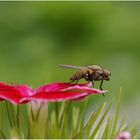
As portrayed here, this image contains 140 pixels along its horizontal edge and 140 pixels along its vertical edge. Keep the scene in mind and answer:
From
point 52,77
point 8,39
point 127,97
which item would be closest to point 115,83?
point 127,97

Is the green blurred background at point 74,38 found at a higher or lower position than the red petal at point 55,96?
lower

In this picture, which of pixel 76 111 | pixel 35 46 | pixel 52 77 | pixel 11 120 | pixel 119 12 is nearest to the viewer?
pixel 11 120

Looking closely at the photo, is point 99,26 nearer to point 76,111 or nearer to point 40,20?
point 40,20

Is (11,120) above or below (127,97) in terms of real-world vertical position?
above

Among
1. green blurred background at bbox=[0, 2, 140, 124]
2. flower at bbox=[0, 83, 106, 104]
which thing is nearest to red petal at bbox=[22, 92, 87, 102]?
flower at bbox=[0, 83, 106, 104]

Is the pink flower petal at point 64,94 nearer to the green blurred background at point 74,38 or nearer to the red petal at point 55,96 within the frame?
the red petal at point 55,96

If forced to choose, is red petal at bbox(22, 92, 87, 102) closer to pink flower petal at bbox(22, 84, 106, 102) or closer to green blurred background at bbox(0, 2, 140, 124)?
pink flower petal at bbox(22, 84, 106, 102)

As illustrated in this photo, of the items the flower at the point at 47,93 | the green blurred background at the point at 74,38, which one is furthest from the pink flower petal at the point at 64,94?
the green blurred background at the point at 74,38
